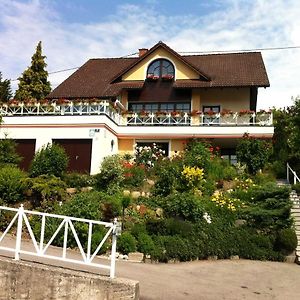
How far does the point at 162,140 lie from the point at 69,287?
1798 cm

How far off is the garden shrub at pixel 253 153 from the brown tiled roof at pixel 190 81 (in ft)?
13.9

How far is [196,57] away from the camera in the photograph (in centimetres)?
3133

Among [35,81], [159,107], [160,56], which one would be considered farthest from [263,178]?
[35,81]

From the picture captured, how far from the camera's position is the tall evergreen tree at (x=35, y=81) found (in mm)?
38250

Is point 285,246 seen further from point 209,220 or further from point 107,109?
point 107,109

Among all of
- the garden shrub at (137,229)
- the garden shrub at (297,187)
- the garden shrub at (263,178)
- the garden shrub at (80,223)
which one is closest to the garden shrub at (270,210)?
the garden shrub at (297,187)

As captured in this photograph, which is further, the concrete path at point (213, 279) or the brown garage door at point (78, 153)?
the brown garage door at point (78, 153)

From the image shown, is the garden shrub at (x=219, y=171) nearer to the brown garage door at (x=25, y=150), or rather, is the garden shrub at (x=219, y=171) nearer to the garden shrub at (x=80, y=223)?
the garden shrub at (x=80, y=223)

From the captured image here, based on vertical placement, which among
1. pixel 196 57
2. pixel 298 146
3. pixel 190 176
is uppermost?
pixel 196 57

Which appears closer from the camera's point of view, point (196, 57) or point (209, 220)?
point (209, 220)

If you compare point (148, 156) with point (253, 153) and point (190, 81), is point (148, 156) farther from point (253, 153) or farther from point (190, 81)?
point (190, 81)

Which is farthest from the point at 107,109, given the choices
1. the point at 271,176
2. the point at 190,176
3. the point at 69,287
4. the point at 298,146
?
the point at 69,287

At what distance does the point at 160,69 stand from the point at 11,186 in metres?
14.0

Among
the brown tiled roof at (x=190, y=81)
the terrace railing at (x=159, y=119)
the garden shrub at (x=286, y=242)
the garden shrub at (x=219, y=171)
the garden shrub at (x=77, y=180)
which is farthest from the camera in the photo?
the brown tiled roof at (x=190, y=81)
